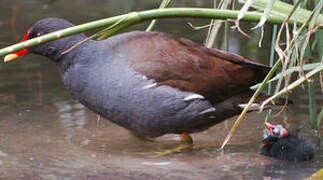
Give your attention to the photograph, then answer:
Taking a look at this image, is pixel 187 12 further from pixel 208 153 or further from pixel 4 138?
pixel 4 138

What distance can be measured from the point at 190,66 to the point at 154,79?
1.13 ft

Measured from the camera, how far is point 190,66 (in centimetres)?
525

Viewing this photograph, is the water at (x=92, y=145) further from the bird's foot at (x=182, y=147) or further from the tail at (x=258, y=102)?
the tail at (x=258, y=102)

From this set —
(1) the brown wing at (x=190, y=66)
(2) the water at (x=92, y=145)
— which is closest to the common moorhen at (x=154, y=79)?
(1) the brown wing at (x=190, y=66)

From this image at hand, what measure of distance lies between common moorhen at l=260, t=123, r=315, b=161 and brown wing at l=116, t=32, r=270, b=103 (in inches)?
20.2

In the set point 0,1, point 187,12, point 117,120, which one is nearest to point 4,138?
point 117,120

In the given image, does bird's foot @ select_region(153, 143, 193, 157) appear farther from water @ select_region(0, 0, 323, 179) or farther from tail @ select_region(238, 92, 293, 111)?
tail @ select_region(238, 92, 293, 111)

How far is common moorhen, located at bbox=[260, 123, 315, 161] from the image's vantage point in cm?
484

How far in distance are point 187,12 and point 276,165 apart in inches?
66.5

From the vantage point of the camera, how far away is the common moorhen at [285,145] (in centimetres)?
484

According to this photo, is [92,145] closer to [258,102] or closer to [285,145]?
[258,102]

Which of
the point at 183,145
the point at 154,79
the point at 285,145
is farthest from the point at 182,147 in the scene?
the point at 285,145

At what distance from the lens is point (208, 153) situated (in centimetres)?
521

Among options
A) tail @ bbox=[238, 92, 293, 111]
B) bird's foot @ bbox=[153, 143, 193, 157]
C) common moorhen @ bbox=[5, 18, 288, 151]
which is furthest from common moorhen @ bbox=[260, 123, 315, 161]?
bird's foot @ bbox=[153, 143, 193, 157]
